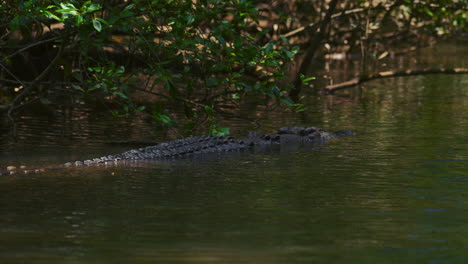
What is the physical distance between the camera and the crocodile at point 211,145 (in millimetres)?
9710

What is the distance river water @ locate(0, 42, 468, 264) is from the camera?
571cm

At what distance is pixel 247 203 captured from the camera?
7.34 metres

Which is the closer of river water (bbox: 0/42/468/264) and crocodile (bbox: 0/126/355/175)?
river water (bbox: 0/42/468/264)

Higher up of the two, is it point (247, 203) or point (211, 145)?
point (211, 145)

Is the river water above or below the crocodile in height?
below

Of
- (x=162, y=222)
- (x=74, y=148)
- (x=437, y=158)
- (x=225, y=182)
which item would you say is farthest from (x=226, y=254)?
(x=74, y=148)

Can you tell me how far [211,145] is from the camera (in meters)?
10.7

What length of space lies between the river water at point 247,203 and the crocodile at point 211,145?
0.29 meters

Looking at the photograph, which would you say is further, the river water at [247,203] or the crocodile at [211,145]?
the crocodile at [211,145]

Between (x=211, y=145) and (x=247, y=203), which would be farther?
(x=211, y=145)

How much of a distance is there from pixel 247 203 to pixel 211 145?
11.3ft

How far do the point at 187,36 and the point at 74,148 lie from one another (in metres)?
1.91

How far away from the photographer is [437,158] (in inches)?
396

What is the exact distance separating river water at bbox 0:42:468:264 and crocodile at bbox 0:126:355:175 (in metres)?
0.29
